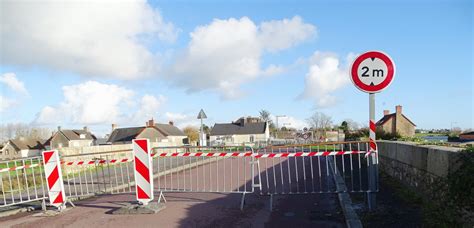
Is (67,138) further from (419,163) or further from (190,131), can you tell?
(419,163)

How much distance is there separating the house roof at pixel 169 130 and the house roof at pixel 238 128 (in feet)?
30.4

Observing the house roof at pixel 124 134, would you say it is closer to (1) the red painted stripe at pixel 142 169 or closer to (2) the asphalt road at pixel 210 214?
(2) the asphalt road at pixel 210 214

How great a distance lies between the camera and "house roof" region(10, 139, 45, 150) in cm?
8394

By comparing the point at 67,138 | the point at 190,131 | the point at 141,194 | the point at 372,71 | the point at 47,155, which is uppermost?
the point at 372,71

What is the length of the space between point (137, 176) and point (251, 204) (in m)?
2.42

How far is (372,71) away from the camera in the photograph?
590 centimetres

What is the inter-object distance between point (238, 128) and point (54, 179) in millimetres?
83840

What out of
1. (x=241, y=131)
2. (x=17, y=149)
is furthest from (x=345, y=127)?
(x=17, y=149)

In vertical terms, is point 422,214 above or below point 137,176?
below

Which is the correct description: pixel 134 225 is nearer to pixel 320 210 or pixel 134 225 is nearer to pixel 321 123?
pixel 320 210

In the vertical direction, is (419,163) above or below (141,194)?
above

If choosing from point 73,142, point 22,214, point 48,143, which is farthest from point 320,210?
point 48,143

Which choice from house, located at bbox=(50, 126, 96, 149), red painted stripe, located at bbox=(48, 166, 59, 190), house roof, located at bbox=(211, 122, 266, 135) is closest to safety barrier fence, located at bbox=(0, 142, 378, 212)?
red painted stripe, located at bbox=(48, 166, 59, 190)

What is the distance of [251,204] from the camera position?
7.46 m
